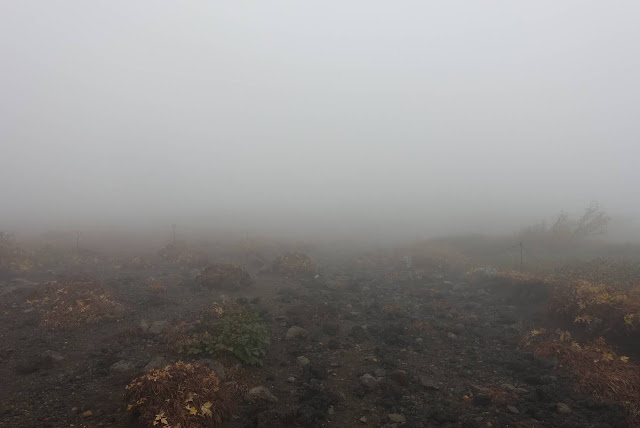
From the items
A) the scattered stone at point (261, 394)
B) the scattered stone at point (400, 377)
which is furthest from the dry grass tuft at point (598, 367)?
the scattered stone at point (261, 394)

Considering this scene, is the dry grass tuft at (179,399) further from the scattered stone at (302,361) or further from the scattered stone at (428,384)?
the scattered stone at (428,384)

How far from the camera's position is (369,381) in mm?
10445

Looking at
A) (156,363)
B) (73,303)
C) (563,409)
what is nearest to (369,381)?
(563,409)

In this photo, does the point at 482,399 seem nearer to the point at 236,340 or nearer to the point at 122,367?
the point at 236,340

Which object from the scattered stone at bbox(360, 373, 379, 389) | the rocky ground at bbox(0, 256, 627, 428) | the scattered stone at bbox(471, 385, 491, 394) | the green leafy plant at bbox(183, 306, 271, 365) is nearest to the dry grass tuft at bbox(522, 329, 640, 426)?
the rocky ground at bbox(0, 256, 627, 428)

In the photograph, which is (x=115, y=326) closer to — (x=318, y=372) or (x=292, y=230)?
(x=318, y=372)

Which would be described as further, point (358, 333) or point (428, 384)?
point (358, 333)

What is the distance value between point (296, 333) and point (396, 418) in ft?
19.5

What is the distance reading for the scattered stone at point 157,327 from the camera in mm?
13297

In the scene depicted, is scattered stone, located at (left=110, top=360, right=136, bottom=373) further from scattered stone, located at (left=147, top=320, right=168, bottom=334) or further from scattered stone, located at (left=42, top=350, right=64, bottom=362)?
scattered stone, located at (left=147, top=320, right=168, bottom=334)

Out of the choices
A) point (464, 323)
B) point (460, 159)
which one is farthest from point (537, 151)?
point (464, 323)

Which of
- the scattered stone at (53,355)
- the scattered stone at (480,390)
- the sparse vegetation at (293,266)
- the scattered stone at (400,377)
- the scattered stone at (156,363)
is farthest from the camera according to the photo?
the sparse vegetation at (293,266)

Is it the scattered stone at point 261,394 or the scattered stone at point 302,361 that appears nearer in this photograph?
the scattered stone at point 261,394

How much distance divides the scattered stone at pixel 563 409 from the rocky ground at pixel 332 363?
0.03 metres
